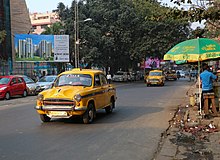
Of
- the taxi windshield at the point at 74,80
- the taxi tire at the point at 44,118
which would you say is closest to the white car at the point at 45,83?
the taxi windshield at the point at 74,80

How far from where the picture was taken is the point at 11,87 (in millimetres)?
21203

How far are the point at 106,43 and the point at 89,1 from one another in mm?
8331

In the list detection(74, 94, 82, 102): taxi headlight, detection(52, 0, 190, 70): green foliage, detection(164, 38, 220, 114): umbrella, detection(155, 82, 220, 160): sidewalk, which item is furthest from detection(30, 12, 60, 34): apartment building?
detection(155, 82, 220, 160): sidewalk

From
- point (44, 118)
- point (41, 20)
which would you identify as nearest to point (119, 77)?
point (44, 118)

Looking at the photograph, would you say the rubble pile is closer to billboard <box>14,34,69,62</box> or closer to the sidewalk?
the sidewalk

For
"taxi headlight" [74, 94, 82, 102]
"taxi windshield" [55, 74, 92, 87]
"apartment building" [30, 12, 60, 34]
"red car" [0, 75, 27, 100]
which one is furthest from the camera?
"apartment building" [30, 12, 60, 34]

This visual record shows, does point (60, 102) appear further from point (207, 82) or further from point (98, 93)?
point (207, 82)

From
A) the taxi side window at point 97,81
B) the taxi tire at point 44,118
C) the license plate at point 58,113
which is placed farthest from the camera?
the taxi side window at point 97,81

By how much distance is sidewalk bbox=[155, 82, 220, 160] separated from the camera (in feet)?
21.7

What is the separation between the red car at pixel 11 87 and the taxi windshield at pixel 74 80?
35.4 ft

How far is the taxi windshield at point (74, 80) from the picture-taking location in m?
10.7

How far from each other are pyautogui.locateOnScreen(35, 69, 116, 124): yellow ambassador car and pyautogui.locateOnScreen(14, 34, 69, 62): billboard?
24068mm

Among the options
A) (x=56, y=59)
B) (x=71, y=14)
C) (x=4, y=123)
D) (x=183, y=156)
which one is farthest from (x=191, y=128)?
(x=71, y=14)

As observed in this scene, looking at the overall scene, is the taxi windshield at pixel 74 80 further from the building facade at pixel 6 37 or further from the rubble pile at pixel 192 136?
the building facade at pixel 6 37
